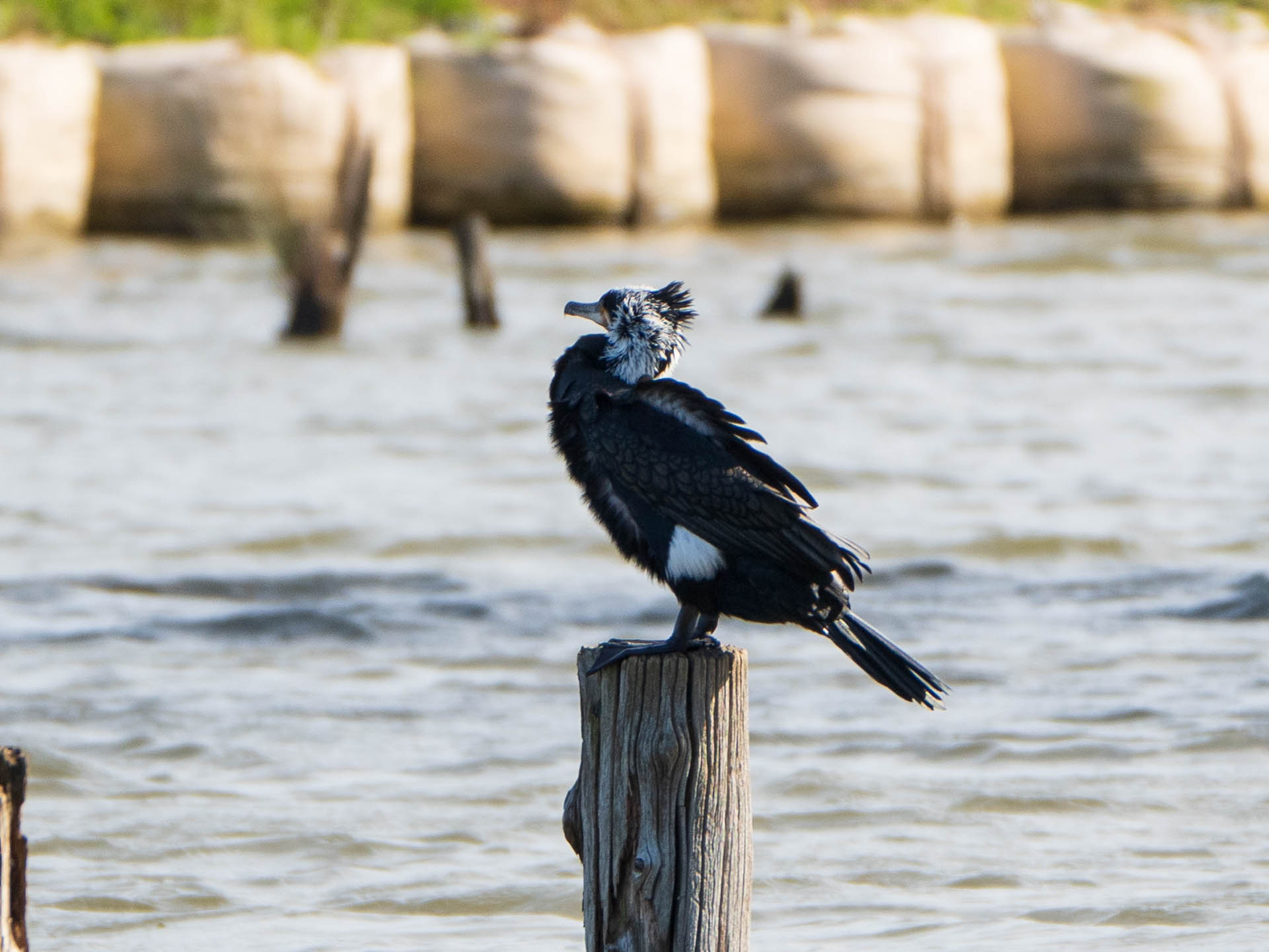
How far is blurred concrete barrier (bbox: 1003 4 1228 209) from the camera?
55.7 feet

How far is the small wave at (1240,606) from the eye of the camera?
22.5ft

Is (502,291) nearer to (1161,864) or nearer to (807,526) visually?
(1161,864)

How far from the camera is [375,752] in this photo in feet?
18.2

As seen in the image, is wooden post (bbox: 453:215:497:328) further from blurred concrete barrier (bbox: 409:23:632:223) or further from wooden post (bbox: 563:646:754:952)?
wooden post (bbox: 563:646:754:952)

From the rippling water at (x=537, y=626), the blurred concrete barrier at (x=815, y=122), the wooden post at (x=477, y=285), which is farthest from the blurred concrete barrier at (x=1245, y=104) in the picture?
the wooden post at (x=477, y=285)

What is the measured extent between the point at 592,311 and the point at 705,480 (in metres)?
0.34

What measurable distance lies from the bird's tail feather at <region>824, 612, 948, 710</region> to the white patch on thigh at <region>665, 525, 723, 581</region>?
21 cm

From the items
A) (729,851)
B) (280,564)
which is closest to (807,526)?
(729,851)

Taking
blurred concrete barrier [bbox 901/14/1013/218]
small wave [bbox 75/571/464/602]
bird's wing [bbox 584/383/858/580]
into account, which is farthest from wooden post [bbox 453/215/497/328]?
bird's wing [bbox 584/383/858/580]

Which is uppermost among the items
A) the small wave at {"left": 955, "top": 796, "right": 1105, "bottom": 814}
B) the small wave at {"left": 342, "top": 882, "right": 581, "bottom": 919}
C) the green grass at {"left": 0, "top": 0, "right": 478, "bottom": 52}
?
the green grass at {"left": 0, "top": 0, "right": 478, "bottom": 52}

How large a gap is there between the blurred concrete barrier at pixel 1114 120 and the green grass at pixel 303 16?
7.49 feet

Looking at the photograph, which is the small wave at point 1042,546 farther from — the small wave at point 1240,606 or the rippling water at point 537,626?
the small wave at point 1240,606

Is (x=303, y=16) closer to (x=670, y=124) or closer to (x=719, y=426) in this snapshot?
(x=670, y=124)

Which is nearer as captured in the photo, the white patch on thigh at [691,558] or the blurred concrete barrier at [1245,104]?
the white patch on thigh at [691,558]
